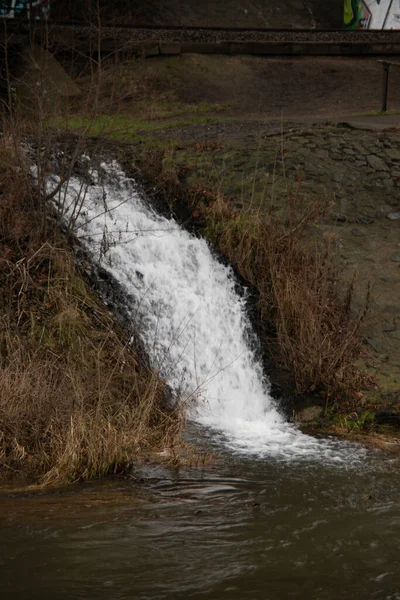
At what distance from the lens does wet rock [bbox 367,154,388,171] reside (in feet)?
43.3

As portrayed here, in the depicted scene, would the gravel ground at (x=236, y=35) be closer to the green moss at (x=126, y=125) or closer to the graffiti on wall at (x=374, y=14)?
the graffiti on wall at (x=374, y=14)

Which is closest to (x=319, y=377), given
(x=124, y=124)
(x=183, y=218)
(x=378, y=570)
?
(x=183, y=218)

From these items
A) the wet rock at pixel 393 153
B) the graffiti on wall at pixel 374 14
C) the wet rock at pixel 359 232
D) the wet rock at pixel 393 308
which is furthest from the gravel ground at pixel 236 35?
the wet rock at pixel 393 308

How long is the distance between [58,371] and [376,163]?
690 centimetres

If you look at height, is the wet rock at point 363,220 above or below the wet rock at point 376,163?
A: below

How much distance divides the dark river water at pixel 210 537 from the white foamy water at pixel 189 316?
1.24m

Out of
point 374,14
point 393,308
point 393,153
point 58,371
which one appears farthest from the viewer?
point 374,14

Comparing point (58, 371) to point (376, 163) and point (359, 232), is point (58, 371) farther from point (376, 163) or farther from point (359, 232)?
point (376, 163)

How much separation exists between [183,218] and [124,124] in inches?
189

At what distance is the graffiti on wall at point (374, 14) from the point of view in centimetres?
2605

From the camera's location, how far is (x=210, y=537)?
5.80m

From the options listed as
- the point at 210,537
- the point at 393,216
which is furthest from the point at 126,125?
the point at 210,537

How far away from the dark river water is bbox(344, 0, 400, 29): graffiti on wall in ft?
69.7

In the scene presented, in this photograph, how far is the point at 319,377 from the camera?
30.8 ft
